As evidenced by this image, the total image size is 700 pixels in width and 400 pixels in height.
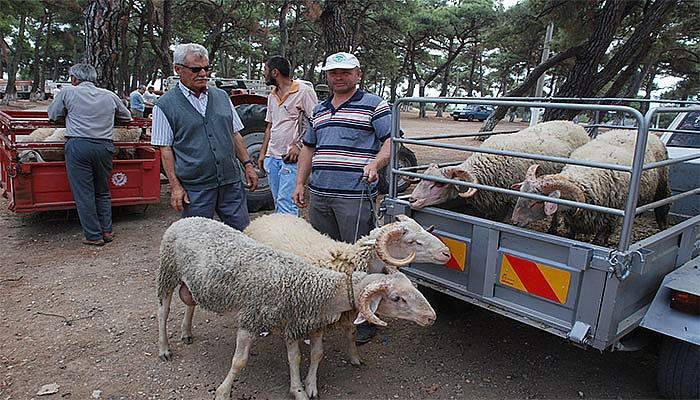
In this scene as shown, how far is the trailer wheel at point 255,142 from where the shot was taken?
7.03m

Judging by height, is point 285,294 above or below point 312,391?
above

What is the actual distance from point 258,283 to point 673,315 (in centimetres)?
227

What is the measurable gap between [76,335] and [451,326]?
2.86m

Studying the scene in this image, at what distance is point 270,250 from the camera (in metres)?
3.08

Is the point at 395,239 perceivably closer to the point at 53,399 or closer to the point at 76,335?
the point at 53,399

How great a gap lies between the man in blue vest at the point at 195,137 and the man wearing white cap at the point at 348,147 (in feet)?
2.39

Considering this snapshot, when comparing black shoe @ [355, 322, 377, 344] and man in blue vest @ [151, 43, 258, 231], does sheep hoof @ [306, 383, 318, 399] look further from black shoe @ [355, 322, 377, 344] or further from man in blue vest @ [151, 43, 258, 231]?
man in blue vest @ [151, 43, 258, 231]

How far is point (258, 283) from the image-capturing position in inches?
113

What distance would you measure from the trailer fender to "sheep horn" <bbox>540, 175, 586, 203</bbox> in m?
0.67

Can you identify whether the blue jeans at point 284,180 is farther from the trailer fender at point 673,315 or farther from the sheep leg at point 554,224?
the trailer fender at point 673,315

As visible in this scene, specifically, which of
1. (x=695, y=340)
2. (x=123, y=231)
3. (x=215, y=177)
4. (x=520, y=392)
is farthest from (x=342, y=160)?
(x=123, y=231)

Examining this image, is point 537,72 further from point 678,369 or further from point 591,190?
point 678,369

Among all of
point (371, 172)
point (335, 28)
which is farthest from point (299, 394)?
point (335, 28)

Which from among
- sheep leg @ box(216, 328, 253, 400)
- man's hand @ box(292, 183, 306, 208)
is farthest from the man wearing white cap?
sheep leg @ box(216, 328, 253, 400)
